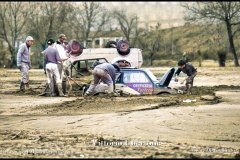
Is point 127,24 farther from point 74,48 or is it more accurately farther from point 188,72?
point 188,72

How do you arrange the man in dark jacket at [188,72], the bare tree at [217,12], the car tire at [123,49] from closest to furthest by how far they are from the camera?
the man in dark jacket at [188,72] → the car tire at [123,49] → the bare tree at [217,12]

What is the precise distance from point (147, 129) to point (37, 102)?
648 cm

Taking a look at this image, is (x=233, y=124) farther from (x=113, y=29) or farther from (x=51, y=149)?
(x=113, y=29)

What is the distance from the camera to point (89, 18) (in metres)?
89.6

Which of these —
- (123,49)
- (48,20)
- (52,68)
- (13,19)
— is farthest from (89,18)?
(52,68)

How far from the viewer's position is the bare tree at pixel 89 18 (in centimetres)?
8842

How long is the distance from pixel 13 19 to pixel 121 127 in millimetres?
77623

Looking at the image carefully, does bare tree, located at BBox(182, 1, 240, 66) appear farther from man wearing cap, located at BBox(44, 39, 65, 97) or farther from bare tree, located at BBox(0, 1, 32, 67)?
man wearing cap, located at BBox(44, 39, 65, 97)

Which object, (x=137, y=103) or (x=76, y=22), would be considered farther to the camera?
(x=76, y=22)

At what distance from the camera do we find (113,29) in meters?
105

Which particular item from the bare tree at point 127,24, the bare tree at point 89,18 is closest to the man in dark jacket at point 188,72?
the bare tree at point 89,18

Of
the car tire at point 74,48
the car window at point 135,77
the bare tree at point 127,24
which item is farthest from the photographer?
the bare tree at point 127,24

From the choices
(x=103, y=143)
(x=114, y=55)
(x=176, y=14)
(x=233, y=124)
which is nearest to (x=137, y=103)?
(x=233, y=124)

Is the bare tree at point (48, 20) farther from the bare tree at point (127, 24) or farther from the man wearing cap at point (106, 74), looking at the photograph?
the man wearing cap at point (106, 74)
